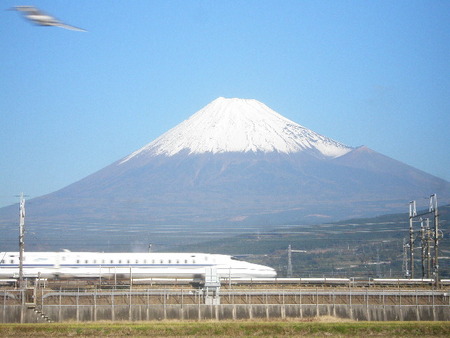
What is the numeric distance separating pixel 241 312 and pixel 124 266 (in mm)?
27260

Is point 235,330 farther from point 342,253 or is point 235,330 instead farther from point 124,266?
point 342,253

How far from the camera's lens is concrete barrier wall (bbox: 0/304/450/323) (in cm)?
6212

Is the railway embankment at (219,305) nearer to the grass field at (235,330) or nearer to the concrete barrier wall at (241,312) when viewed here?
the concrete barrier wall at (241,312)

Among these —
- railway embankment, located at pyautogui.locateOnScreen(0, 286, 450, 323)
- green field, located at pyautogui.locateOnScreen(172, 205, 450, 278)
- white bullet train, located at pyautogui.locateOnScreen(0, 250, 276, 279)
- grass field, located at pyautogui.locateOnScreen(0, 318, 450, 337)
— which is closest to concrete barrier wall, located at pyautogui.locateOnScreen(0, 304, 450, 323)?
railway embankment, located at pyautogui.locateOnScreen(0, 286, 450, 323)

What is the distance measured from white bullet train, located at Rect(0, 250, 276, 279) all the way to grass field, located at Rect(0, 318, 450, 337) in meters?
33.2

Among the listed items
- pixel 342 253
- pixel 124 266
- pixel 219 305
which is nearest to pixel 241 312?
pixel 219 305

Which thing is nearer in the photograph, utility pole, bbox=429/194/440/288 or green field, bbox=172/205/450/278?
utility pole, bbox=429/194/440/288

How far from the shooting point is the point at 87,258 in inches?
3450

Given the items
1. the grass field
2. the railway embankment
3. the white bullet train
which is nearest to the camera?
the grass field

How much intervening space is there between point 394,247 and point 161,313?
363ft

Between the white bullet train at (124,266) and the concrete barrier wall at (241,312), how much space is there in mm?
22358

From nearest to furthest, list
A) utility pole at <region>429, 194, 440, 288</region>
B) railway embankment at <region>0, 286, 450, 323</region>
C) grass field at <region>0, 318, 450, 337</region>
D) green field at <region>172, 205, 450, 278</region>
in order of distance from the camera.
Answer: grass field at <region>0, 318, 450, 337</region> → railway embankment at <region>0, 286, 450, 323</region> → utility pole at <region>429, 194, 440, 288</region> → green field at <region>172, 205, 450, 278</region>

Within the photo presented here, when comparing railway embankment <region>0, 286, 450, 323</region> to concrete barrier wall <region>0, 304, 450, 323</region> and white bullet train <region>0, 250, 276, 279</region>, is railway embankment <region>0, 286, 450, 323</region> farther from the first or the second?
white bullet train <region>0, 250, 276, 279</region>

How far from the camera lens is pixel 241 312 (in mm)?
62938
